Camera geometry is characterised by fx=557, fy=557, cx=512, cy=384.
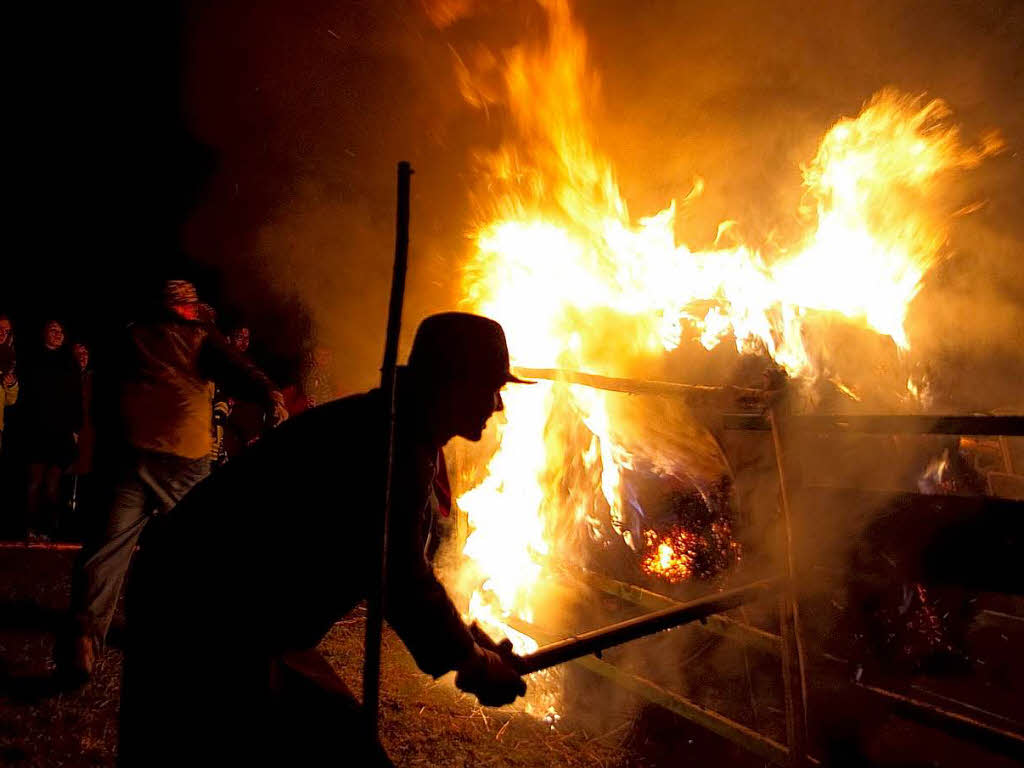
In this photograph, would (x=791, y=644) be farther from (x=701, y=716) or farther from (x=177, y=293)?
(x=177, y=293)

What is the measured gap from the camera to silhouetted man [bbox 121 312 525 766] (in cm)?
157

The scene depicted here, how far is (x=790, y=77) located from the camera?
7.20m

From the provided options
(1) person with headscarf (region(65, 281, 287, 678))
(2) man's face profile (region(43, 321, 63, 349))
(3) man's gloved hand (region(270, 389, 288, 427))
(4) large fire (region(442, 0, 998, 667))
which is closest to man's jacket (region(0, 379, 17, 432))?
(2) man's face profile (region(43, 321, 63, 349))

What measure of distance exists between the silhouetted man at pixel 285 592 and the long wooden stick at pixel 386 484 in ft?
0.69

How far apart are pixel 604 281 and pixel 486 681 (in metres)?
4.29

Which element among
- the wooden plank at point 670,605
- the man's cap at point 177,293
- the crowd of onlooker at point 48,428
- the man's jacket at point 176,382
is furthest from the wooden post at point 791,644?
the crowd of onlooker at point 48,428

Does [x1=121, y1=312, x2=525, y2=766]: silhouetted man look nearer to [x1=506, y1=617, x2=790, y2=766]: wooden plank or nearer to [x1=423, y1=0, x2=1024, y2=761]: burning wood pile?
[x1=506, y1=617, x2=790, y2=766]: wooden plank

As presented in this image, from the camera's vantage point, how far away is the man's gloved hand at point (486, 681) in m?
1.69

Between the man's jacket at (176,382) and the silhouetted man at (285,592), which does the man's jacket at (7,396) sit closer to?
the man's jacket at (176,382)

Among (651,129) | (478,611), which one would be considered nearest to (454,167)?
(651,129)

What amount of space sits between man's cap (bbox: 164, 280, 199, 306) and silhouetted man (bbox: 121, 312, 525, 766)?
276cm

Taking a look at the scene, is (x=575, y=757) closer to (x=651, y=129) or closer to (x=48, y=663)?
(x=48, y=663)

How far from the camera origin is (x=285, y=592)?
161cm

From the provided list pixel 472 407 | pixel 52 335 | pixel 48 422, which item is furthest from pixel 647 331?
pixel 52 335
